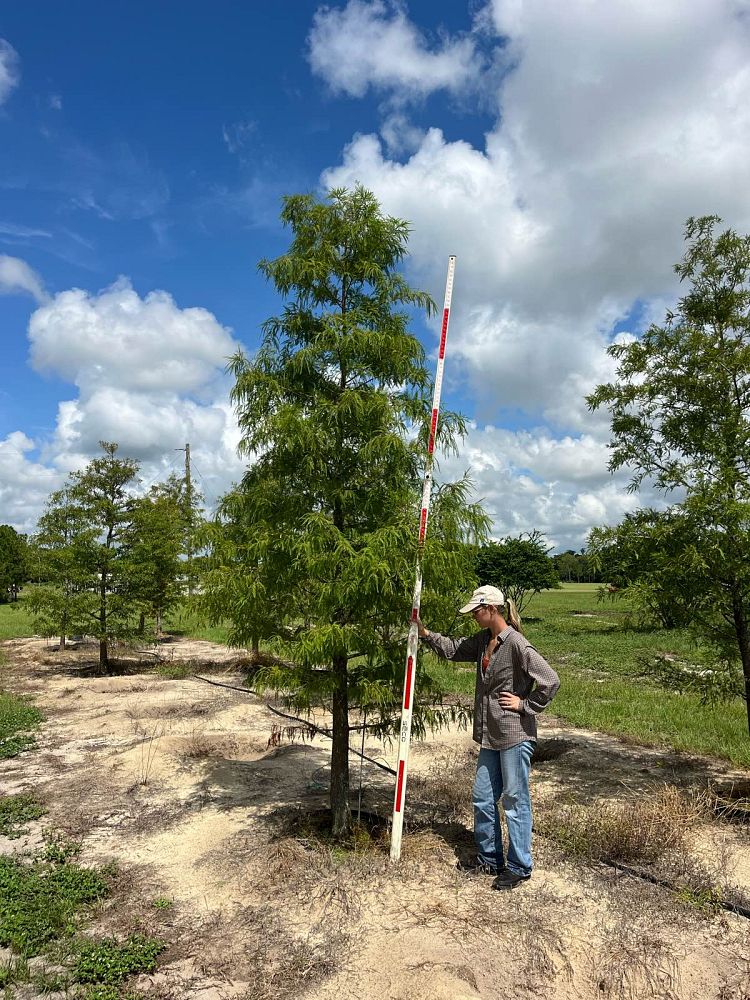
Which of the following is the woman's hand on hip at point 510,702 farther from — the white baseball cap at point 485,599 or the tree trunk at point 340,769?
the tree trunk at point 340,769

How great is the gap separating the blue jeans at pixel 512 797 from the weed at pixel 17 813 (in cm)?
471

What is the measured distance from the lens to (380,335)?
234 inches

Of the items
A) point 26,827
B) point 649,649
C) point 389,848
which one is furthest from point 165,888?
point 649,649

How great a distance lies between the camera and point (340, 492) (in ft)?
19.1

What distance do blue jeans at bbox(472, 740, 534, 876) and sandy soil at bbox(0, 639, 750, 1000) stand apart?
0.26m

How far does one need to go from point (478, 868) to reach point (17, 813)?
505 cm

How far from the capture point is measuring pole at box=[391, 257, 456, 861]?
5.21 m

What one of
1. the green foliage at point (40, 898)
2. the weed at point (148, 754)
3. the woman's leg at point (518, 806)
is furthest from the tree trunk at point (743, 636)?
the weed at point (148, 754)

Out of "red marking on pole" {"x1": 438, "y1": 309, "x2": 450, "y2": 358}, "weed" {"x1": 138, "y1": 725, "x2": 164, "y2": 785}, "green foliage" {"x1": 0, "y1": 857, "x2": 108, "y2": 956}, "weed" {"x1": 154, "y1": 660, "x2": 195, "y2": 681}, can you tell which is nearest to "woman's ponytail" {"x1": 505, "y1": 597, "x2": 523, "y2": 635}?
"red marking on pole" {"x1": 438, "y1": 309, "x2": 450, "y2": 358}

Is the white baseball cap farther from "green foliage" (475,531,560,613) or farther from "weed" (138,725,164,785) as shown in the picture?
"green foliage" (475,531,560,613)

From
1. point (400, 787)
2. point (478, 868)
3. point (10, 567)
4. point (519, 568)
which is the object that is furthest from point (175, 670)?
point (10, 567)

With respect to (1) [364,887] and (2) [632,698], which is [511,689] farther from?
(2) [632,698]

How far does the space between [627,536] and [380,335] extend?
A: 11.5 feet

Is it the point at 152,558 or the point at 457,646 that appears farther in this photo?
the point at 152,558
